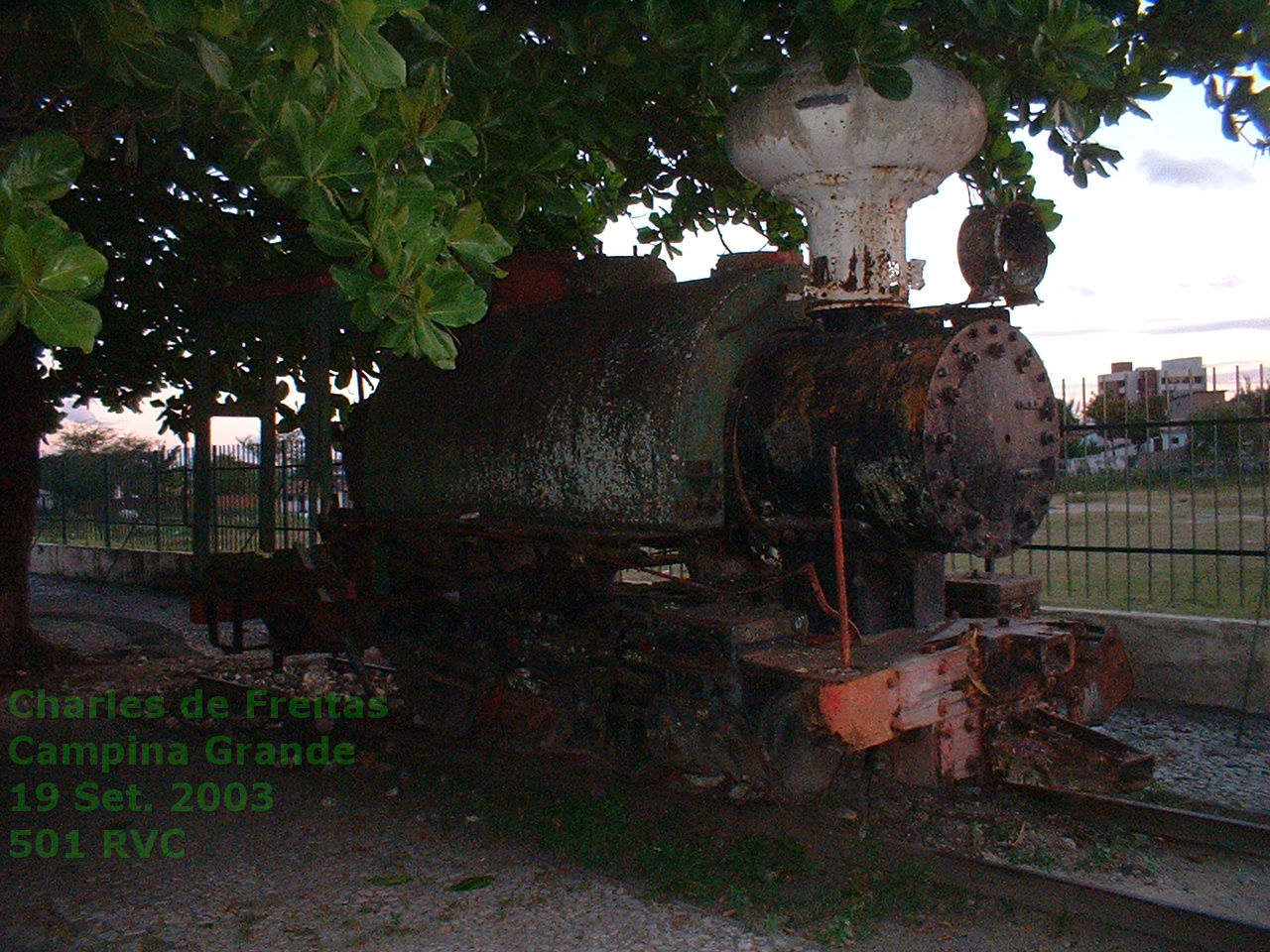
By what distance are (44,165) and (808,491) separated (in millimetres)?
2988

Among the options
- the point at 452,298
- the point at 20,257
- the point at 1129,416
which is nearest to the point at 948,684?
the point at 452,298

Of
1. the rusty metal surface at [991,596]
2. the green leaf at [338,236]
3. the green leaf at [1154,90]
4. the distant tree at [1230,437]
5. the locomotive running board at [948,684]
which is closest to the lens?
the green leaf at [338,236]

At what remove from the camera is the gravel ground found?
14.0ft

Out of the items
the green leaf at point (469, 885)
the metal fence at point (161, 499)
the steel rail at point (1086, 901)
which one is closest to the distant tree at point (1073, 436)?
the steel rail at point (1086, 901)

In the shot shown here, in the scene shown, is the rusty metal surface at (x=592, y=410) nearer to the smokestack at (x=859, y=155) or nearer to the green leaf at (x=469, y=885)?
the smokestack at (x=859, y=155)

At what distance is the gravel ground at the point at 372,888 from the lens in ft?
14.0

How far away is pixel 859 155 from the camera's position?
5.00 m

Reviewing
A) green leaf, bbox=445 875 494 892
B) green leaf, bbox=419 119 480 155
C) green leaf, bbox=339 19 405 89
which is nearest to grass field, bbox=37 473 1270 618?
green leaf, bbox=445 875 494 892

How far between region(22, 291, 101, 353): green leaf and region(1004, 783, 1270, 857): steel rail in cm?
446

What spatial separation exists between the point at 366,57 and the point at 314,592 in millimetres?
4489

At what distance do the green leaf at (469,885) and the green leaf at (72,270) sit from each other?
2.93m

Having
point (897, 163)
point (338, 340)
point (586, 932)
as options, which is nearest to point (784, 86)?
point (897, 163)

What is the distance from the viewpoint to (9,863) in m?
5.22

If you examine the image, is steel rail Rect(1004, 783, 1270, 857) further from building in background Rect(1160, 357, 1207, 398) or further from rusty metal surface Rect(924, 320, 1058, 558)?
building in background Rect(1160, 357, 1207, 398)
